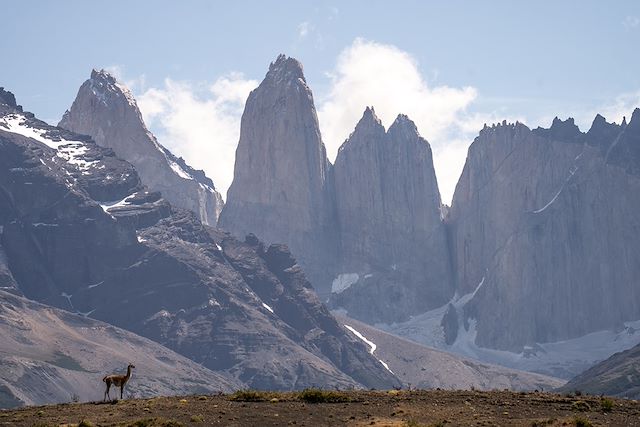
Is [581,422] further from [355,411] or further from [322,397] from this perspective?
[322,397]

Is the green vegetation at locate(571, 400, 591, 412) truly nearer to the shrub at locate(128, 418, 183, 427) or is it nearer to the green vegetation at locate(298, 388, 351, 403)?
the green vegetation at locate(298, 388, 351, 403)

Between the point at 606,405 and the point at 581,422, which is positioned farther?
the point at 606,405

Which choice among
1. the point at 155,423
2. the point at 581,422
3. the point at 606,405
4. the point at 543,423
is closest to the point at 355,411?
the point at 543,423

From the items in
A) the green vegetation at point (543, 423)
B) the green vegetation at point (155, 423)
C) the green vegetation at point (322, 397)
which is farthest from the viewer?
the green vegetation at point (322, 397)

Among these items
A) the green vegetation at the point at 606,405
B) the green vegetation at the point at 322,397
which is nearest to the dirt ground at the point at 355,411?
the green vegetation at the point at 606,405

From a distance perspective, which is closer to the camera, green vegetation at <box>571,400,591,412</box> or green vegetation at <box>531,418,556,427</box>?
green vegetation at <box>531,418,556,427</box>

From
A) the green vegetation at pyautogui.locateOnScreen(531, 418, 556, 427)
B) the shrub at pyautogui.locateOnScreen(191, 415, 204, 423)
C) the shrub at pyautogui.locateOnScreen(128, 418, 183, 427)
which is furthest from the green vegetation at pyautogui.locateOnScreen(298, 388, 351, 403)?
the green vegetation at pyautogui.locateOnScreen(531, 418, 556, 427)

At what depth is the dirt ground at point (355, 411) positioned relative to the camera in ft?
214

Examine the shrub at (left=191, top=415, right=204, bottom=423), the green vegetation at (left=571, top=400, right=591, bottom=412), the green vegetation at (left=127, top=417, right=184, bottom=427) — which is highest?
the green vegetation at (left=571, top=400, right=591, bottom=412)

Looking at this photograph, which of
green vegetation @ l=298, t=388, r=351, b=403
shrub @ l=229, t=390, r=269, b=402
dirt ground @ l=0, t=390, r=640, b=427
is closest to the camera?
dirt ground @ l=0, t=390, r=640, b=427

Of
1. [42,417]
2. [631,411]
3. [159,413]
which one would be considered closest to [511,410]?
[631,411]

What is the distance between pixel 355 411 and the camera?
6894 centimetres

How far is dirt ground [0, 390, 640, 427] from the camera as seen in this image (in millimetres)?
65250

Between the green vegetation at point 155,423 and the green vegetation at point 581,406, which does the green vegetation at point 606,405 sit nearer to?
the green vegetation at point 581,406
